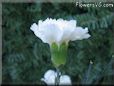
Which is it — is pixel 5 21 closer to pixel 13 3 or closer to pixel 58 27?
pixel 13 3

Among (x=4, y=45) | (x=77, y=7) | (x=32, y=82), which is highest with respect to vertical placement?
(x=77, y=7)

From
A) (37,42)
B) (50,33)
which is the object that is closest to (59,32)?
(50,33)

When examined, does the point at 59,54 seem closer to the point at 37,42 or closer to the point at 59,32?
the point at 59,32

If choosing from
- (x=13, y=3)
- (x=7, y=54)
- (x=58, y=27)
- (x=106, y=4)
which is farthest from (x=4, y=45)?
(x=58, y=27)

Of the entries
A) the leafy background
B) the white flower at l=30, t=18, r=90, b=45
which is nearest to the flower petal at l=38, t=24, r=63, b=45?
the white flower at l=30, t=18, r=90, b=45

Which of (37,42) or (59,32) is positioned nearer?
(59,32)

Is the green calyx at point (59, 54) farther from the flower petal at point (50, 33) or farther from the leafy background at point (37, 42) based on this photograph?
the leafy background at point (37, 42)
